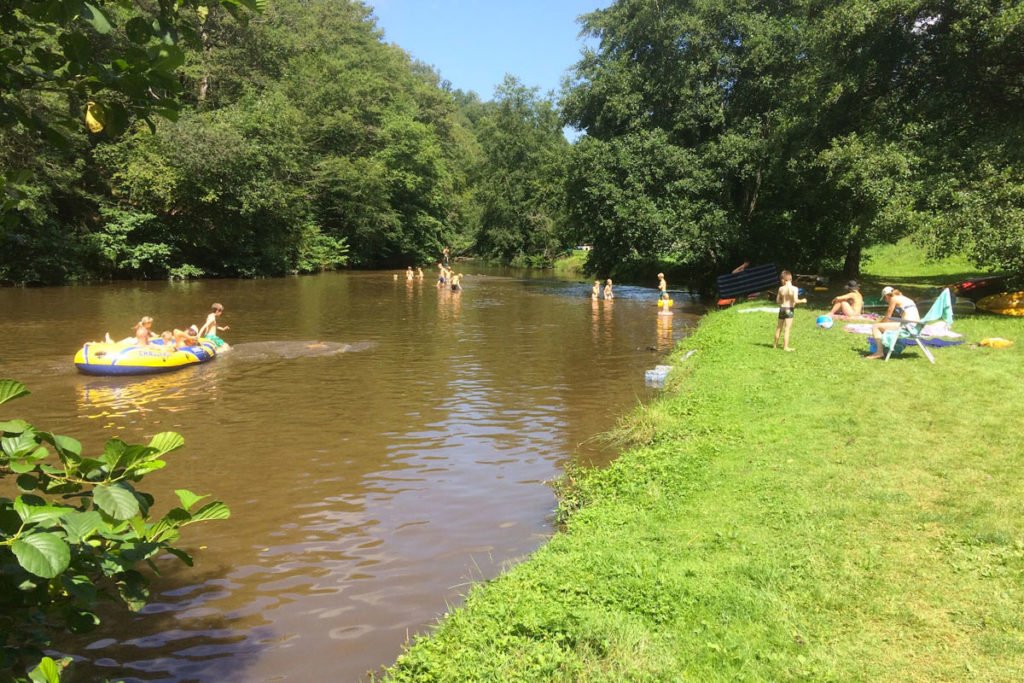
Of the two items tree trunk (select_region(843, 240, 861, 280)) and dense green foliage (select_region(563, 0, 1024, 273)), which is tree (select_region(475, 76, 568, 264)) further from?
tree trunk (select_region(843, 240, 861, 280))

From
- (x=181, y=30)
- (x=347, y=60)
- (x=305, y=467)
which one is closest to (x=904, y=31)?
(x=305, y=467)

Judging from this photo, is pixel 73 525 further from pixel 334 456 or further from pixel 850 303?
pixel 850 303

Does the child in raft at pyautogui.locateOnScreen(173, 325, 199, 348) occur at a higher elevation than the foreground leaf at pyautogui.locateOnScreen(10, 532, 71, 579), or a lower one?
lower

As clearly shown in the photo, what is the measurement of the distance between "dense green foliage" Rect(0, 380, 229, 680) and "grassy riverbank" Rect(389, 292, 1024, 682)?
2.42 meters

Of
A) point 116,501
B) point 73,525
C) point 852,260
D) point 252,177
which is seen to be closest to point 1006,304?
point 852,260

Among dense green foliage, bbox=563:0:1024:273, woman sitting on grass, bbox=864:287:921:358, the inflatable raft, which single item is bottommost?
the inflatable raft

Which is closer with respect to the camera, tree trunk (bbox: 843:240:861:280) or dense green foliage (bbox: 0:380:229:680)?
dense green foliage (bbox: 0:380:229:680)

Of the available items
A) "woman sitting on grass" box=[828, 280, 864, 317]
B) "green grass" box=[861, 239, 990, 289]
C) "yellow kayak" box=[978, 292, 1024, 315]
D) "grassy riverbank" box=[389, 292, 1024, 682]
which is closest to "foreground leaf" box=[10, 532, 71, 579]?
"grassy riverbank" box=[389, 292, 1024, 682]

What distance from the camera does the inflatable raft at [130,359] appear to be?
1468 cm

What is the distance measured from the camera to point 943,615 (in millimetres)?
4562

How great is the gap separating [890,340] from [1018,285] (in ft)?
22.3

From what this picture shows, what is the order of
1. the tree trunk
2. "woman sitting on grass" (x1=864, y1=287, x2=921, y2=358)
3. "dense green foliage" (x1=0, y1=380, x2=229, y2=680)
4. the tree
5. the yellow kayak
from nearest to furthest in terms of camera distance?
"dense green foliage" (x1=0, y1=380, x2=229, y2=680) < "woman sitting on grass" (x1=864, y1=287, x2=921, y2=358) < the yellow kayak < the tree trunk < the tree

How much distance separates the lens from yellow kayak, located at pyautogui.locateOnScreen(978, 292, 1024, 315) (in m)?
15.9

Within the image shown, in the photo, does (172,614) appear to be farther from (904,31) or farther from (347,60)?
(347,60)
